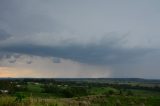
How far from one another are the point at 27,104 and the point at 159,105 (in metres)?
37.4

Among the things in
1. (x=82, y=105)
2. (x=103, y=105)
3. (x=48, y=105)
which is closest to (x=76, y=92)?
(x=103, y=105)

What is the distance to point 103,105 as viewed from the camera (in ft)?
141

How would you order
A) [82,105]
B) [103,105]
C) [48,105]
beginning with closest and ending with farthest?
[48,105], [82,105], [103,105]

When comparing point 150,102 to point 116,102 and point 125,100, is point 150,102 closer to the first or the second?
point 125,100

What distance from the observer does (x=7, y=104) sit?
1711cm

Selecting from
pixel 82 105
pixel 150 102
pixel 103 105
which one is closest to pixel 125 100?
pixel 150 102

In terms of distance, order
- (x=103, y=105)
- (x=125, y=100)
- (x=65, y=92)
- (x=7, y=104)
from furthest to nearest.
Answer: (x=65, y=92)
(x=125, y=100)
(x=103, y=105)
(x=7, y=104)

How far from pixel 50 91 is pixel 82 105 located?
212 ft

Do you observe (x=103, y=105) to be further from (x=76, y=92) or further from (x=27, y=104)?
(x=76, y=92)

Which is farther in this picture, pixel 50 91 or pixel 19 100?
pixel 50 91

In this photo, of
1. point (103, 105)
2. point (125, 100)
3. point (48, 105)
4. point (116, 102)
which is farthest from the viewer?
point (125, 100)

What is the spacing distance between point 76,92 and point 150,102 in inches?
1630

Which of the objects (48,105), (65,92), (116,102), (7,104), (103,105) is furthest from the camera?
(65,92)

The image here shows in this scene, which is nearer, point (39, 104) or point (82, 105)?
point (39, 104)
